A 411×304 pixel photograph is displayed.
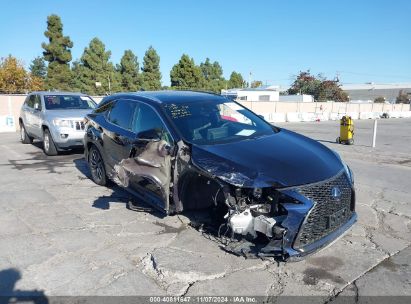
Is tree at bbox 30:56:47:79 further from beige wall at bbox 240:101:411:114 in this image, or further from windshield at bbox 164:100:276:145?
windshield at bbox 164:100:276:145

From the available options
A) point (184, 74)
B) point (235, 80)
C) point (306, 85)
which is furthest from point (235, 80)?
point (184, 74)

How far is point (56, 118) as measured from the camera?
9.71 meters

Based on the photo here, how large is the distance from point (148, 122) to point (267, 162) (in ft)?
6.44

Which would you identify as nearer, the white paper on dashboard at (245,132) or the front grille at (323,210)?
the front grille at (323,210)

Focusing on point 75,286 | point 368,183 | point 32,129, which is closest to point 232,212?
point 75,286

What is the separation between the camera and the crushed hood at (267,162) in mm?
3684

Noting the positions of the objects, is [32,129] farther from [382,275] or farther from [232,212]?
[382,275]

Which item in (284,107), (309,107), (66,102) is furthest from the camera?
(309,107)

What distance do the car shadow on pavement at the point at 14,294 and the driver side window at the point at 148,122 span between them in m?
2.12

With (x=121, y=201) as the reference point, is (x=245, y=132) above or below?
above

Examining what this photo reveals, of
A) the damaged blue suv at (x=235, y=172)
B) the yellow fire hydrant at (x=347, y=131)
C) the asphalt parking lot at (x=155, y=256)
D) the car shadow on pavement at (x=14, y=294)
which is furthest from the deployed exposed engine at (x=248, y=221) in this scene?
the yellow fire hydrant at (x=347, y=131)

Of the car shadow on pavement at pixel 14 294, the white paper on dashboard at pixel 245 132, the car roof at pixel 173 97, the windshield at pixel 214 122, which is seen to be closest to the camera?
the car shadow on pavement at pixel 14 294

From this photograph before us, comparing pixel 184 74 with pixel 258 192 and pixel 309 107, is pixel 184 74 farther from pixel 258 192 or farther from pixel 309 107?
pixel 258 192

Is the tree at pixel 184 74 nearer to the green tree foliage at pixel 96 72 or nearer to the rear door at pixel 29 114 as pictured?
the green tree foliage at pixel 96 72
